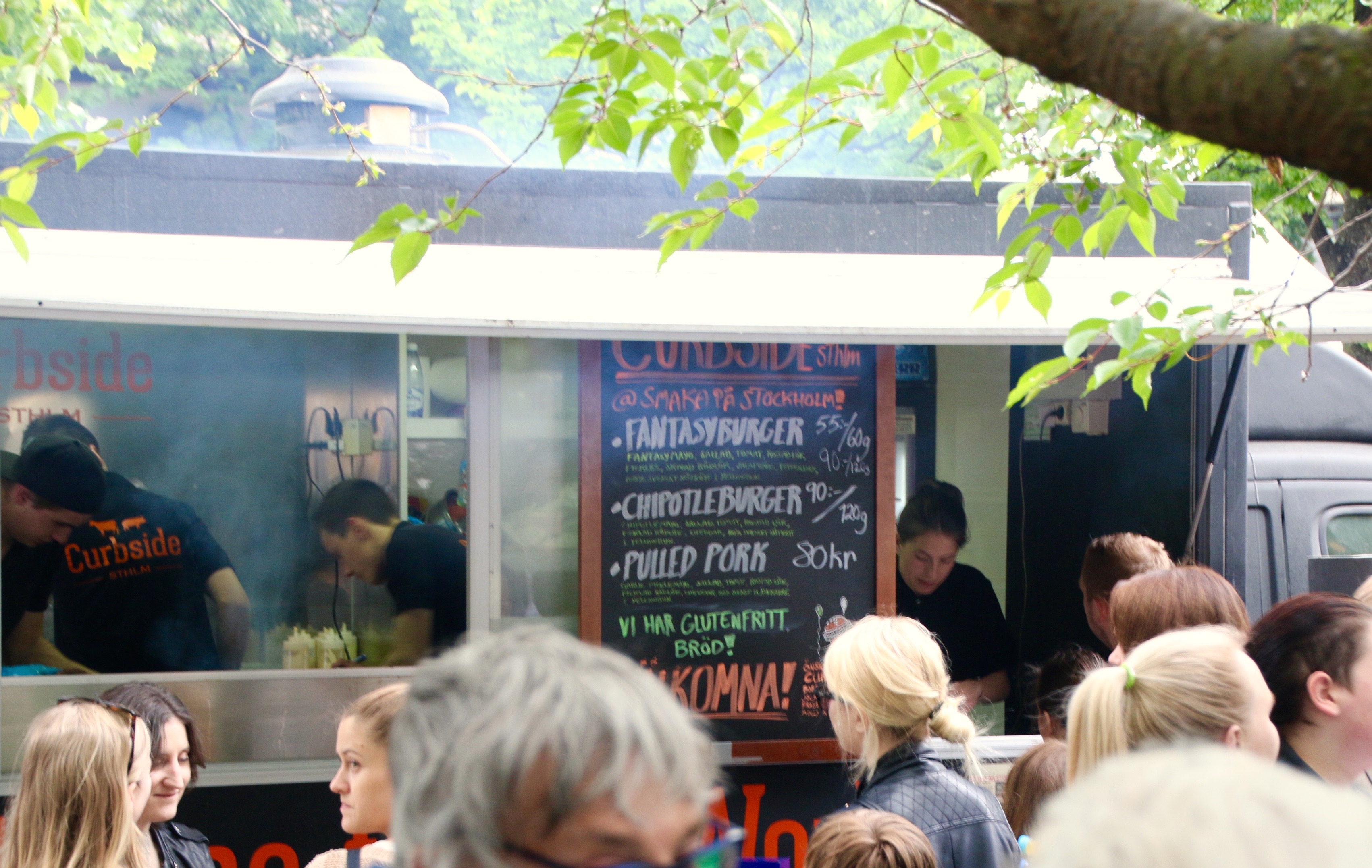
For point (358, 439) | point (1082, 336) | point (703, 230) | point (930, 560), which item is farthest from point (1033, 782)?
point (358, 439)

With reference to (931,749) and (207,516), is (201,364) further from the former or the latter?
(931,749)

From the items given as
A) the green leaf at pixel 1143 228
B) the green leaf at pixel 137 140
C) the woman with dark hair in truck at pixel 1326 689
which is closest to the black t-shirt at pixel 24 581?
the green leaf at pixel 137 140

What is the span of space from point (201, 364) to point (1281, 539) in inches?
225

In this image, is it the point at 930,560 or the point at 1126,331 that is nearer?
the point at 1126,331

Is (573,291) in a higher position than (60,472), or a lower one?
higher

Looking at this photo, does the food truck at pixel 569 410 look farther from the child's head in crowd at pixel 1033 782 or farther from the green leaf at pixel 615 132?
the green leaf at pixel 615 132

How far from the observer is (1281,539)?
5.96 meters

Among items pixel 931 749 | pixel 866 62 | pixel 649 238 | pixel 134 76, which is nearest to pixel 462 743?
pixel 931 749

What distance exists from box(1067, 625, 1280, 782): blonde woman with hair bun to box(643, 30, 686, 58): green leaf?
1.53m

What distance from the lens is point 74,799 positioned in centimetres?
228

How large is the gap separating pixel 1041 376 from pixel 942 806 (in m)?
1.04

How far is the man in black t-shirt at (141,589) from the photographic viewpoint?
4.32 m

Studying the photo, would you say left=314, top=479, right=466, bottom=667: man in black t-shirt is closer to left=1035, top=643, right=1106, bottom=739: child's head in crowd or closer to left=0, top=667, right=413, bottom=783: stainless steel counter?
left=0, top=667, right=413, bottom=783: stainless steel counter

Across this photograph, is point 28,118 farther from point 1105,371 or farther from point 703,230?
point 1105,371
